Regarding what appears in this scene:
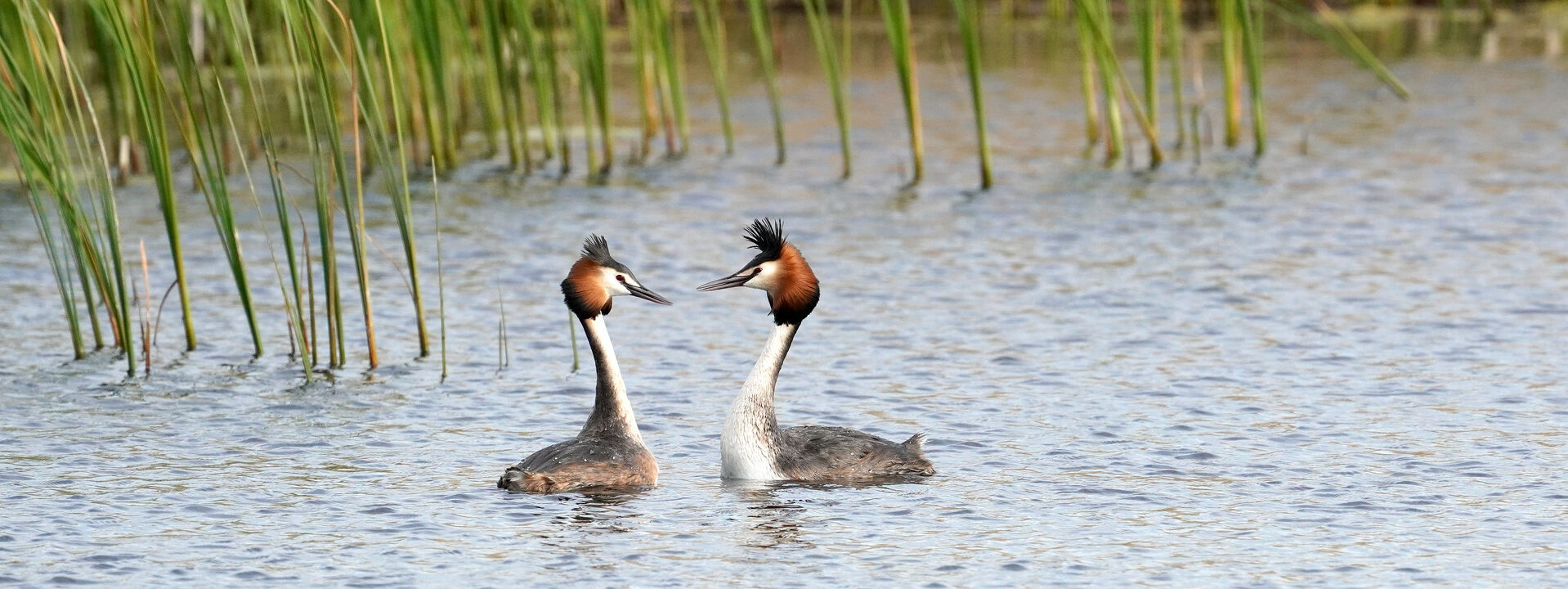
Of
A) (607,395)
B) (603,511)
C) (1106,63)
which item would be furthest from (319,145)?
(1106,63)

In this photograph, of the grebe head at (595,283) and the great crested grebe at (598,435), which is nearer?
the great crested grebe at (598,435)

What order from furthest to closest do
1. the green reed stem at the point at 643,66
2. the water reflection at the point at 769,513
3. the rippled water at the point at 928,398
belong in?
1. the green reed stem at the point at 643,66
2. the water reflection at the point at 769,513
3. the rippled water at the point at 928,398

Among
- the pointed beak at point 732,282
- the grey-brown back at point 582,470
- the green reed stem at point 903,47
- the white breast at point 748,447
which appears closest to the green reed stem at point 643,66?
the green reed stem at point 903,47

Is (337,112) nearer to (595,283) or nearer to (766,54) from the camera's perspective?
(595,283)

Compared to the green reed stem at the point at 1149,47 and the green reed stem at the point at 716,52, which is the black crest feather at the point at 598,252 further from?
the green reed stem at the point at 1149,47

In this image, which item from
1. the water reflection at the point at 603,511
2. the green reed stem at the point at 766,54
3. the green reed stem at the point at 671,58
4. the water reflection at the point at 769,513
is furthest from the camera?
the green reed stem at the point at 671,58

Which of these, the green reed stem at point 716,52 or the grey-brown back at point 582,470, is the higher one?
the green reed stem at point 716,52

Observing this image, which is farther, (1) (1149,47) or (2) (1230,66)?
(2) (1230,66)

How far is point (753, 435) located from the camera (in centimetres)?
838

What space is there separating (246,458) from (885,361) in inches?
142

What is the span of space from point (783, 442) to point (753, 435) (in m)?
0.16

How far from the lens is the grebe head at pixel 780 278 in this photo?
8.37 metres

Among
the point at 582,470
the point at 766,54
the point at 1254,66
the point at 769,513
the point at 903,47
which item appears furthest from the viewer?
the point at 766,54

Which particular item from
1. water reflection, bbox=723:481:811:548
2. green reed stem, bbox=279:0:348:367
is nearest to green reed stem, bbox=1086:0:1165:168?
green reed stem, bbox=279:0:348:367
